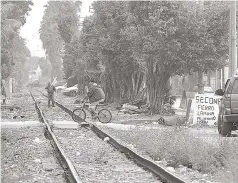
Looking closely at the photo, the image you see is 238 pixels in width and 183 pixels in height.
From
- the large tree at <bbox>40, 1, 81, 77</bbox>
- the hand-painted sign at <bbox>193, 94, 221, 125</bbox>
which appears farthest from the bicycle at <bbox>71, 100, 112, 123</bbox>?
the large tree at <bbox>40, 1, 81, 77</bbox>

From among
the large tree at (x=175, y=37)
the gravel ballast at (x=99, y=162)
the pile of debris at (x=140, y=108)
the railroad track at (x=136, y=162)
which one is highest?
the large tree at (x=175, y=37)

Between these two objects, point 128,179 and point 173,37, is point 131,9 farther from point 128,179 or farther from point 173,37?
point 128,179

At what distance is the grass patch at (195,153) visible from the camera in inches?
396

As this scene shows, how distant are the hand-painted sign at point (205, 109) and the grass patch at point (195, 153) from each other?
6562 mm

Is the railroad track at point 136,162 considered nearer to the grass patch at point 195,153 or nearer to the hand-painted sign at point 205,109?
the grass patch at point 195,153

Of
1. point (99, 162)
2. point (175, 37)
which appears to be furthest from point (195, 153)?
point (175, 37)

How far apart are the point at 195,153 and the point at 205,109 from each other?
32.2ft

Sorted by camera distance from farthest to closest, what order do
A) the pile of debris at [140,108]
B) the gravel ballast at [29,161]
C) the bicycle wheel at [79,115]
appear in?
the pile of debris at [140,108]
the bicycle wheel at [79,115]
the gravel ballast at [29,161]

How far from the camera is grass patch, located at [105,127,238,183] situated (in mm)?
10070

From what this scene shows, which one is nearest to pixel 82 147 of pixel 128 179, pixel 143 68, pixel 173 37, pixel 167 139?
pixel 167 139

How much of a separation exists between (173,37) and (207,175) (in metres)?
15.7

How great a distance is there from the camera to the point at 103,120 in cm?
2261

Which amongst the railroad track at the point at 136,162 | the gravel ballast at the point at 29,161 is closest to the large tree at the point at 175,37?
the gravel ballast at the point at 29,161

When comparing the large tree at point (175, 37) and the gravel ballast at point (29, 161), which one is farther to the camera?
the large tree at point (175, 37)
